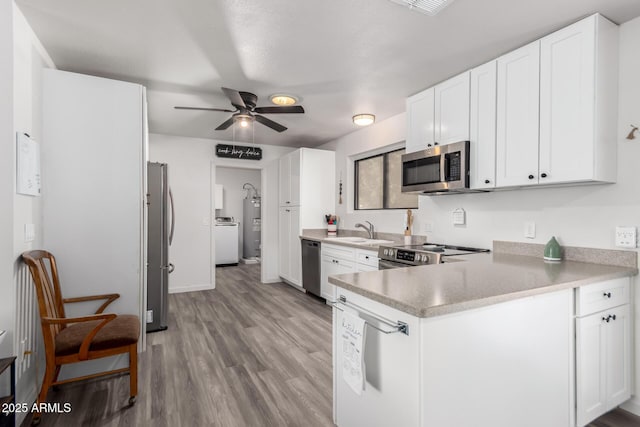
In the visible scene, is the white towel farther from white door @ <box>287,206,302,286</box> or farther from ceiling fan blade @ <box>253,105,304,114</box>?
white door @ <box>287,206,302,286</box>

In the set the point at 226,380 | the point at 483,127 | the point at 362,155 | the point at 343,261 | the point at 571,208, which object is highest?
the point at 362,155

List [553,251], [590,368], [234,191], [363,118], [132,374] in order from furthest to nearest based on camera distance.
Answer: [234,191]
[363,118]
[553,251]
[132,374]
[590,368]

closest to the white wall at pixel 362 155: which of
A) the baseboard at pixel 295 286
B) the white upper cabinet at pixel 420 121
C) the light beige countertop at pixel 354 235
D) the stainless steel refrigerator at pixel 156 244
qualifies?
the light beige countertop at pixel 354 235

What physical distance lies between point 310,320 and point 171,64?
2.84m

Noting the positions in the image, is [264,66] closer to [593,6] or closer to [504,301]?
[593,6]

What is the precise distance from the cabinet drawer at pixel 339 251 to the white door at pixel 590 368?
225cm

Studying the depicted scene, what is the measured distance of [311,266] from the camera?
15.1ft

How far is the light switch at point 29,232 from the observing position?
1954 mm

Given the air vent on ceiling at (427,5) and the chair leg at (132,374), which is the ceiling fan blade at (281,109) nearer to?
the air vent on ceiling at (427,5)

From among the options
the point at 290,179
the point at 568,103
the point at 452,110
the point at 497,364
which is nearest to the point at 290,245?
the point at 290,179

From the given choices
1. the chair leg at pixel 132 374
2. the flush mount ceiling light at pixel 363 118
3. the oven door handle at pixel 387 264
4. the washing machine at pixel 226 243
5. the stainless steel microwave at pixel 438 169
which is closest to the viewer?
the chair leg at pixel 132 374

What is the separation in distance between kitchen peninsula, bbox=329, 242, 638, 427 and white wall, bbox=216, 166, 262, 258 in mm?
6918

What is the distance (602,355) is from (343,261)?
2499 mm

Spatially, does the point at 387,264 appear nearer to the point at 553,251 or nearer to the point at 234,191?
the point at 553,251
